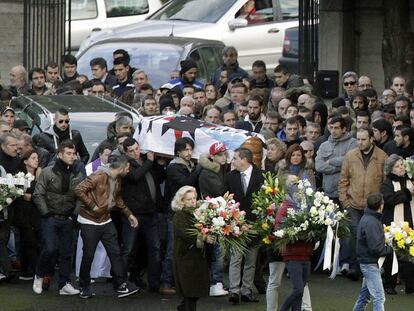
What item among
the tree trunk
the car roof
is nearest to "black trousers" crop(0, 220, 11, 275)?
the car roof

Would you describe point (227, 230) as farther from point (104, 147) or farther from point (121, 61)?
point (121, 61)

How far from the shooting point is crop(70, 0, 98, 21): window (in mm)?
32656

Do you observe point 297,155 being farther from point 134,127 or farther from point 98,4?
point 98,4

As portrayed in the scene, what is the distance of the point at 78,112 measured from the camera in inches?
863

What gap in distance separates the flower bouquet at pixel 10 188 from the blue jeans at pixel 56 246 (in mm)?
429

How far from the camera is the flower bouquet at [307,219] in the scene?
17.7 meters

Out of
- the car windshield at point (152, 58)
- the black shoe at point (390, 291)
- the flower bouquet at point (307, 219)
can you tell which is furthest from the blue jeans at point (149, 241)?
the car windshield at point (152, 58)

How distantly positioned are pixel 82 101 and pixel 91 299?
13.5 ft

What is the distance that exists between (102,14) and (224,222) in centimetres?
1580

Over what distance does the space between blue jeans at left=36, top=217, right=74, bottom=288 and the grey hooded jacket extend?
3.28 meters

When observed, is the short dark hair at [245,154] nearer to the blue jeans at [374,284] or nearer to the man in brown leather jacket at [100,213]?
the man in brown leather jacket at [100,213]

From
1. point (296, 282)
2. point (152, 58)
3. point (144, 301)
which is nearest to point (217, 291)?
point (144, 301)

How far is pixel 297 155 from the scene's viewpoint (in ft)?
66.7

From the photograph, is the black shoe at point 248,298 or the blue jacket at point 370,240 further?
the black shoe at point 248,298
